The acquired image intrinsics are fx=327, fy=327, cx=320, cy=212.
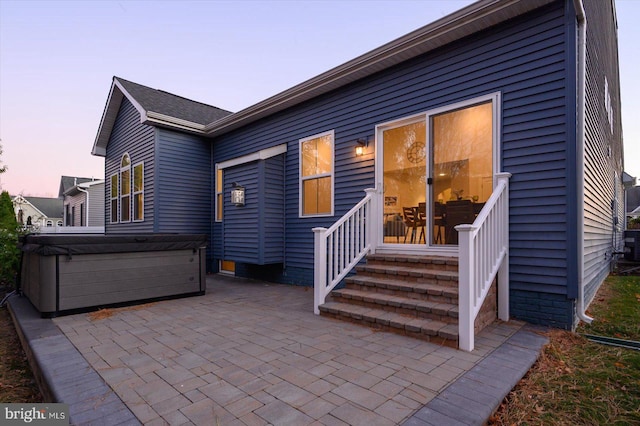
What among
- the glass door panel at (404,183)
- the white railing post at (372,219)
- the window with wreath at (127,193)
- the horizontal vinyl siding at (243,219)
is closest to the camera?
the white railing post at (372,219)

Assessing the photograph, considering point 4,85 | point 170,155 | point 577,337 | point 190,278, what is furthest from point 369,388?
point 4,85

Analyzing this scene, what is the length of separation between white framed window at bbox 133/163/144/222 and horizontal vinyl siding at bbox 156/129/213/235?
3.45 feet

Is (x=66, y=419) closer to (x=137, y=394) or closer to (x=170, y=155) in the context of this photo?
(x=137, y=394)

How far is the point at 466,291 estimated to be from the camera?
284cm

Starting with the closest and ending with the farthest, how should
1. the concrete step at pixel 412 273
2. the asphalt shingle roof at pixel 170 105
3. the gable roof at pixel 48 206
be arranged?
the concrete step at pixel 412 273 < the asphalt shingle roof at pixel 170 105 < the gable roof at pixel 48 206

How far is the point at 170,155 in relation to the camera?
25.7 feet

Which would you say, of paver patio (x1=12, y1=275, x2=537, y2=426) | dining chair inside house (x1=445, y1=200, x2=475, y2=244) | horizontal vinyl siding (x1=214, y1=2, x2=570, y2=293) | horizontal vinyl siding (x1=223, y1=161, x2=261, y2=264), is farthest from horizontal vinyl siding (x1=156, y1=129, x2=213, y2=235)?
dining chair inside house (x1=445, y1=200, x2=475, y2=244)

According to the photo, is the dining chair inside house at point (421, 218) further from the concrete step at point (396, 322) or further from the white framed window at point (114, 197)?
the white framed window at point (114, 197)

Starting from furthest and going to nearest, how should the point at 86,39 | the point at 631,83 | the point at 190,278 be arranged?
the point at 631,83 → the point at 86,39 → the point at 190,278

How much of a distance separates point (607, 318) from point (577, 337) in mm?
1095

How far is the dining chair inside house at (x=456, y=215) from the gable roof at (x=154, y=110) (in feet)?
20.4

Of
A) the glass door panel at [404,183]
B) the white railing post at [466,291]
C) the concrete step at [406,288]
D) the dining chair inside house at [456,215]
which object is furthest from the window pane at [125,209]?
the white railing post at [466,291]

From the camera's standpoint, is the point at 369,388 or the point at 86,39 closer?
the point at 369,388

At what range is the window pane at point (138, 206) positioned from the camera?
8484mm
